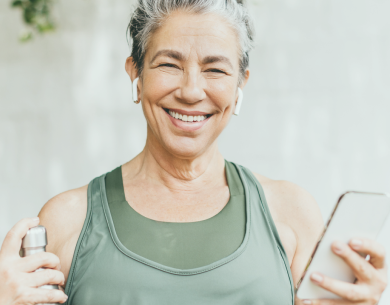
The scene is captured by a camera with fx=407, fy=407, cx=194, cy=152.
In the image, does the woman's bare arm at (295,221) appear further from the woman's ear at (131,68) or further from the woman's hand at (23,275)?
the woman's hand at (23,275)

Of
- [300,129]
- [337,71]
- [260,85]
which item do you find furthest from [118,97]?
[337,71]

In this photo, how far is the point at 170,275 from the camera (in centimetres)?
103

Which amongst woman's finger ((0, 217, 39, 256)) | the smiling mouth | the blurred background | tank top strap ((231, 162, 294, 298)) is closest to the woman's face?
the smiling mouth

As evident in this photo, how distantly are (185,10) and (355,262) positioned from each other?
2.54 ft

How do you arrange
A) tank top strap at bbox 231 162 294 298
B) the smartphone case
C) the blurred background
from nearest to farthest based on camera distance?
1. the smartphone case
2. tank top strap at bbox 231 162 294 298
3. the blurred background

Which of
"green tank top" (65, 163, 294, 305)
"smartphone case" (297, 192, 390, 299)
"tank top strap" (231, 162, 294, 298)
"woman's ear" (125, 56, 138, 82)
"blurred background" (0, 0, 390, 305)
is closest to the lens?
"smartphone case" (297, 192, 390, 299)

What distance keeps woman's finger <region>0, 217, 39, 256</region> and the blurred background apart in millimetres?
1203

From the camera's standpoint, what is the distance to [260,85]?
6.75ft

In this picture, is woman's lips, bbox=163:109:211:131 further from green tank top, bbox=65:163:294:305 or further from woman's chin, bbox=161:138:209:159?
green tank top, bbox=65:163:294:305

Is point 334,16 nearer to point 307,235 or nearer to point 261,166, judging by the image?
point 261,166

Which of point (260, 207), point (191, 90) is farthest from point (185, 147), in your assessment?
point (260, 207)

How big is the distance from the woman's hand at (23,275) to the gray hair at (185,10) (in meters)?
0.59

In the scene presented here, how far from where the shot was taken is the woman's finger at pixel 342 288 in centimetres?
80

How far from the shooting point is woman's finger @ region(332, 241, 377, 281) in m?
0.79
